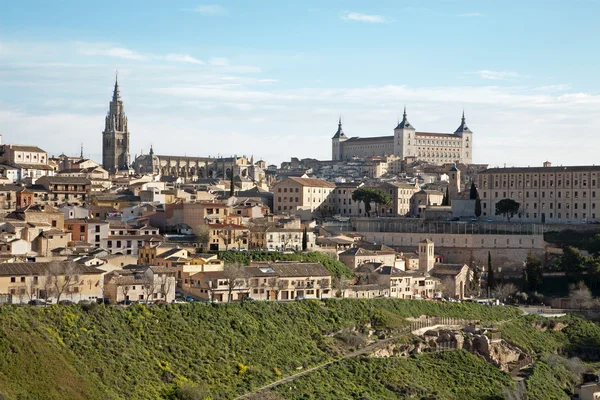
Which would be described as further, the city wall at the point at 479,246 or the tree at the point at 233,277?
the city wall at the point at 479,246

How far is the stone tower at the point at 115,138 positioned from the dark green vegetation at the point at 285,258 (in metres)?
71.5

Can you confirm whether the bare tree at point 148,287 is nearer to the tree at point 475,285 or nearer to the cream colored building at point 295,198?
the tree at point 475,285

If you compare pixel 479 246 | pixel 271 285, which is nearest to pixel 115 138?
pixel 479 246

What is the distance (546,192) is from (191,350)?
169 feet

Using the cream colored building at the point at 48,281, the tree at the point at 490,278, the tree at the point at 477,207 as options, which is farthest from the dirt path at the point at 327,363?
the tree at the point at 477,207

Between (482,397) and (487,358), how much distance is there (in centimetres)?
538

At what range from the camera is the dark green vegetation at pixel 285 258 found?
5941cm

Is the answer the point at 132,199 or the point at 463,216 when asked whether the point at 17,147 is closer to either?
the point at 132,199

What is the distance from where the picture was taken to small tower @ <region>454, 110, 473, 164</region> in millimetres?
160000

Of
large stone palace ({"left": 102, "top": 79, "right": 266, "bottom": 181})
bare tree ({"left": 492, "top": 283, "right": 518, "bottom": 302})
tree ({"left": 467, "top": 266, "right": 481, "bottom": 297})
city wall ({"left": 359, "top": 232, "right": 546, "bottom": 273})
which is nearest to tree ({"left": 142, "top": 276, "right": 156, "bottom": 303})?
tree ({"left": 467, "top": 266, "right": 481, "bottom": 297})

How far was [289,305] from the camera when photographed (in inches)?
2052

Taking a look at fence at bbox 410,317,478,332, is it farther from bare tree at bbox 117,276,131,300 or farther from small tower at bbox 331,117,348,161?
small tower at bbox 331,117,348,161

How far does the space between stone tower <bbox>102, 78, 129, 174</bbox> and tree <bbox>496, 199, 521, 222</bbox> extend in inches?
2264

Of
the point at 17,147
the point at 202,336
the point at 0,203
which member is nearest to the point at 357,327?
the point at 202,336
